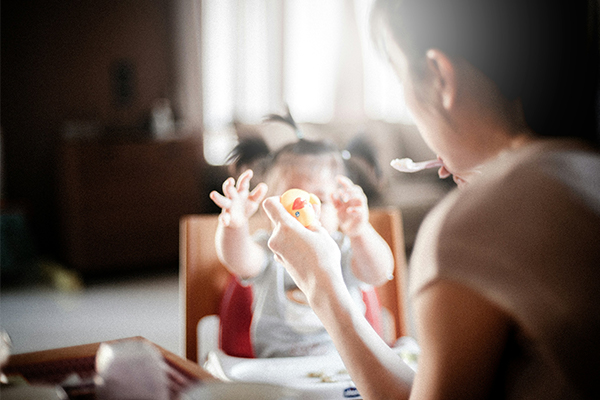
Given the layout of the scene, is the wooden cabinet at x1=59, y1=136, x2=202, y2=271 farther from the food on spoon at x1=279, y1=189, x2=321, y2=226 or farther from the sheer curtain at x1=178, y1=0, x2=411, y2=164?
the food on spoon at x1=279, y1=189, x2=321, y2=226

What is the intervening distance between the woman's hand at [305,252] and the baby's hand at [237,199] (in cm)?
21

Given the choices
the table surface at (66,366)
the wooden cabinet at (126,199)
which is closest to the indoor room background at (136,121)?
the wooden cabinet at (126,199)

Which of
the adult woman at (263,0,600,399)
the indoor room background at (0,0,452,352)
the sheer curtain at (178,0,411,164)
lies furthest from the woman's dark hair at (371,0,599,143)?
the sheer curtain at (178,0,411,164)

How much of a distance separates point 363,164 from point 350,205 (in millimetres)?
300

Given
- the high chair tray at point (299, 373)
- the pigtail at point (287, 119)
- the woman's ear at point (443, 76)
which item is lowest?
the high chair tray at point (299, 373)

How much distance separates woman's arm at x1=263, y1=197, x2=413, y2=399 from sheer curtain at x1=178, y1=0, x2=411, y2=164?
314 cm

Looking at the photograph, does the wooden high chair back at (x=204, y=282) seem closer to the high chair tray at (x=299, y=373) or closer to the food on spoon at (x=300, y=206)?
the high chair tray at (x=299, y=373)

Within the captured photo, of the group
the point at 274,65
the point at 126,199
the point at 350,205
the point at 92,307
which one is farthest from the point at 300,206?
the point at 274,65

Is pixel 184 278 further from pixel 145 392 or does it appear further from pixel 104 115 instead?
pixel 104 115

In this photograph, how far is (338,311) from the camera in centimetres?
50

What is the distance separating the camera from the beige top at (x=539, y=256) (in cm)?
36

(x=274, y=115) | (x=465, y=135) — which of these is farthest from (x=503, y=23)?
(x=274, y=115)

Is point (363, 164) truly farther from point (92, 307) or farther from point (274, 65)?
point (274, 65)

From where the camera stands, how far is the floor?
2.15 meters
